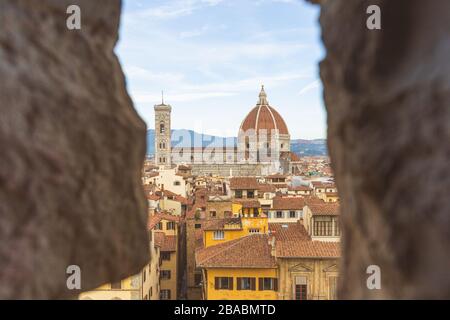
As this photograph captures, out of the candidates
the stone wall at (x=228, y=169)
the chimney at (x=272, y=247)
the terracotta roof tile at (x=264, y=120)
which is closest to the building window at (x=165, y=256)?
the chimney at (x=272, y=247)

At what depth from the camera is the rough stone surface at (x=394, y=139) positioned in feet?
5.49

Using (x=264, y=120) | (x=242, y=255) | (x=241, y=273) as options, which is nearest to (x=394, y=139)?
(x=241, y=273)

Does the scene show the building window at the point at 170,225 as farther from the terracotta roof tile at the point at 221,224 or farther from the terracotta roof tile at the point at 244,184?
the terracotta roof tile at the point at 244,184

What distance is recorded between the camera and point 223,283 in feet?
56.4

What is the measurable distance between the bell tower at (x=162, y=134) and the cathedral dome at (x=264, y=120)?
2291cm

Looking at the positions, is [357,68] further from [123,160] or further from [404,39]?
[123,160]

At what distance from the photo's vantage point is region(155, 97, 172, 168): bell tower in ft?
274

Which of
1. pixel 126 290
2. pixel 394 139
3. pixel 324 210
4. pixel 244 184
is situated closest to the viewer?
pixel 394 139

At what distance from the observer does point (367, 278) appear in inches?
86.5

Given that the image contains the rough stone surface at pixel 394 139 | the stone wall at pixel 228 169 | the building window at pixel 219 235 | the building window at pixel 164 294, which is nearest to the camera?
the rough stone surface at pixel 394 139

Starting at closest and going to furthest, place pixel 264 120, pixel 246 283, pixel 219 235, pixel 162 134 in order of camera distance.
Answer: pixel 246 283 < pixel 219 235 < pixel 162 134 < pixel 264 120

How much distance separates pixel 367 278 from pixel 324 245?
16.1 meters

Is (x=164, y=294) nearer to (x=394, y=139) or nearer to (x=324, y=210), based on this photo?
(x=324, y=210)

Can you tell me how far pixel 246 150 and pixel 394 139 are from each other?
310 feet
